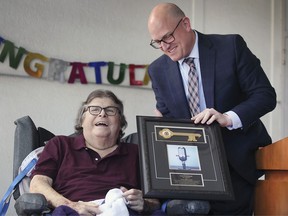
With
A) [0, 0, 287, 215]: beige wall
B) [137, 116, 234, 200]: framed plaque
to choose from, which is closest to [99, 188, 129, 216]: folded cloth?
[137, 116, 234, 200]: framed plaque

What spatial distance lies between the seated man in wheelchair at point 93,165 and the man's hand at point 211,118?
41cm

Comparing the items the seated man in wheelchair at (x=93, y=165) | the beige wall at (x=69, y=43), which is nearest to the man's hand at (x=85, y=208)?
the seated man in wheelchair at (x=93, y=165)

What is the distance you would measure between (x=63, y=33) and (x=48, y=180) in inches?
63.6

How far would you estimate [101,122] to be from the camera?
99.5 inches

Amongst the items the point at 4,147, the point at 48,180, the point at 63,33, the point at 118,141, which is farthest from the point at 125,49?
the point at 48,180

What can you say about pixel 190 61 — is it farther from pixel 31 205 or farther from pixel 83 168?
pixel 31 205

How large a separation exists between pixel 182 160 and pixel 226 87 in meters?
0.42

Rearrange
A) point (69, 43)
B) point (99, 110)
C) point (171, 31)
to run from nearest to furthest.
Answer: point (171, 31)
point (99, 110)
point (69, 43)

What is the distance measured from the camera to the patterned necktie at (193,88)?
2.39 meters

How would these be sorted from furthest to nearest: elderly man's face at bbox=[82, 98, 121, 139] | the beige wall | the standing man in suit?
the beige wall
elderly man's face at bbox=[82, 98, 121, 139]
the standing man in suit

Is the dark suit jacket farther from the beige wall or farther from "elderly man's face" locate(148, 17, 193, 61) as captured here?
the beige wall

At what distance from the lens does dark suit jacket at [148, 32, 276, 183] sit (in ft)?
7.61

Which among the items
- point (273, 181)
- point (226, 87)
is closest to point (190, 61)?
point (226, 87)

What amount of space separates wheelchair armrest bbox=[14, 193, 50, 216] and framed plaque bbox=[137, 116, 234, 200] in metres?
0.40
